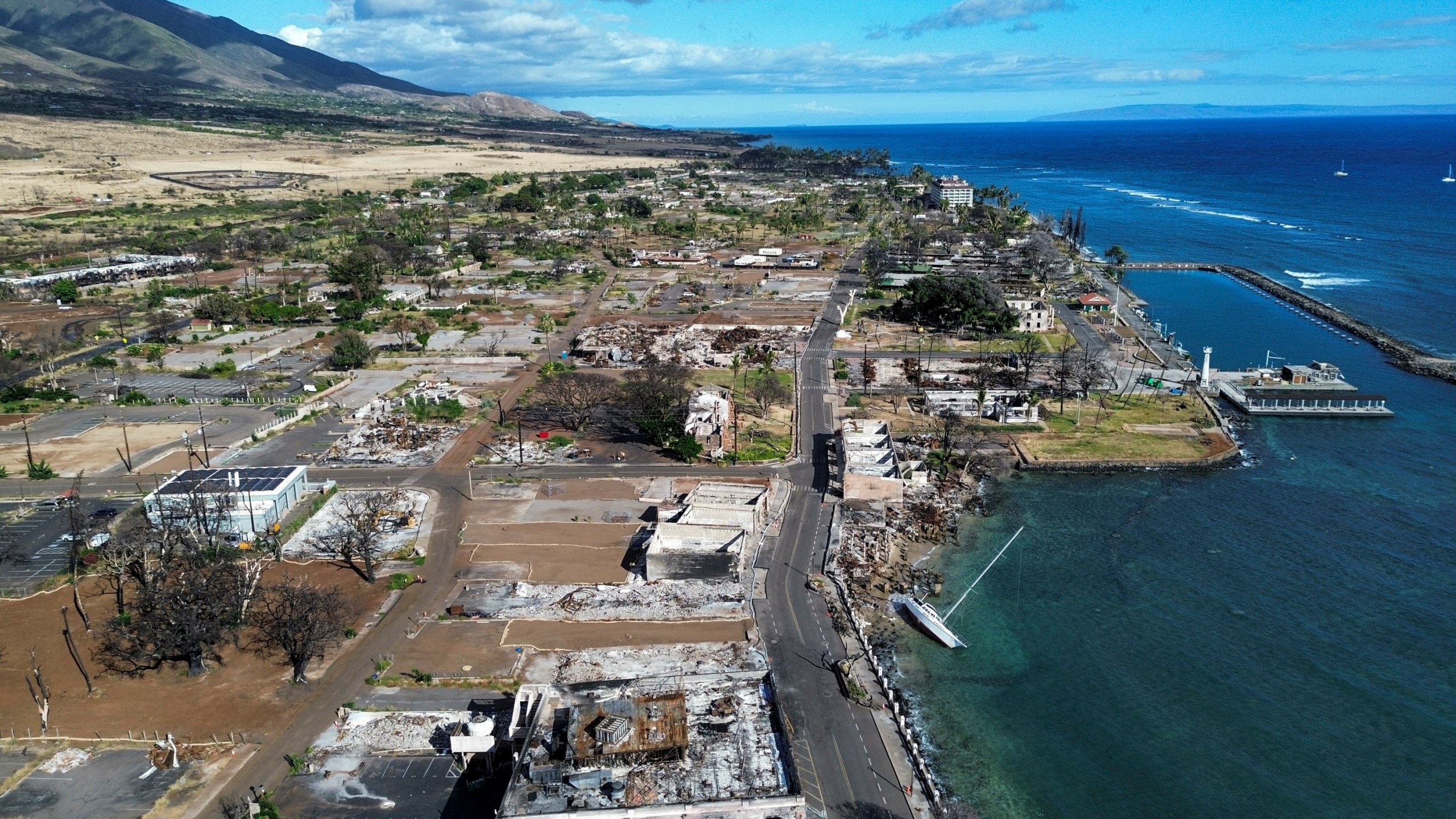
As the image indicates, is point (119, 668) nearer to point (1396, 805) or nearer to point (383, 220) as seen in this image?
point (1396, 805)

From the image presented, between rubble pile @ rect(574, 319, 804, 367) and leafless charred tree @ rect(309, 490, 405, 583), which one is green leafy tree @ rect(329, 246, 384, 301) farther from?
leafless charred tree @ rect(309, 490, 405, 583)

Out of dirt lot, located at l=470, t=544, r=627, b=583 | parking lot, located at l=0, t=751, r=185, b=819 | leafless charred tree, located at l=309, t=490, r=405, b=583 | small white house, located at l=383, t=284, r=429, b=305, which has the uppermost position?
small white house, located at l=383, t=284, r=429, b=305

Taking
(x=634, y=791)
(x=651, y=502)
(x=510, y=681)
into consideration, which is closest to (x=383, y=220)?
(x=651, y=502)

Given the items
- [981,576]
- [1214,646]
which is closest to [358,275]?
[981,576]

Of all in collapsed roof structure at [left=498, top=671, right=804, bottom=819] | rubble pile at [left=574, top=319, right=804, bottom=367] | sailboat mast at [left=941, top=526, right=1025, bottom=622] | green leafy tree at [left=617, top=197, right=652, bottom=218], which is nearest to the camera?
collapsed roof structure at [left=498, top=671, right=804, bottom=819]

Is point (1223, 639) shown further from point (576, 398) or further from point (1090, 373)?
point (576, 398)

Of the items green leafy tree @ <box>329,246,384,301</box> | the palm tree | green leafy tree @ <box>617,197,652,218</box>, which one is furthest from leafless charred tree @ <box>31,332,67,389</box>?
green leafy tree @ <box>617,197,652,218</box>

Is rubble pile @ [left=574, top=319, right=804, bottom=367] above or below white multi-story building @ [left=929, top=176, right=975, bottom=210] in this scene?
below
